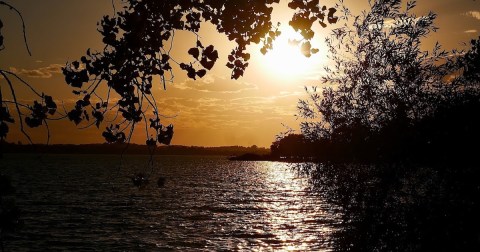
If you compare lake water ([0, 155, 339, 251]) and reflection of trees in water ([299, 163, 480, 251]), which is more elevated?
reflection of trees in water ([299, 163, 480, 251])

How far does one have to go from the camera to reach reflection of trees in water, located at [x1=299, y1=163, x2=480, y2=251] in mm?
19734

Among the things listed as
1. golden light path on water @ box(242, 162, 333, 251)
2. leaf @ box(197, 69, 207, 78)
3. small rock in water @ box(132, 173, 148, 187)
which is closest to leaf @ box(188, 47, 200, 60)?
leaf @ box(197, 69, 207, 78)

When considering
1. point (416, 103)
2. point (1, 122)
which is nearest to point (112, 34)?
point (1, 122)

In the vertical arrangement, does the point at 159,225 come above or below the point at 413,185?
below

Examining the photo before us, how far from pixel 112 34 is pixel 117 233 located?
112 feet

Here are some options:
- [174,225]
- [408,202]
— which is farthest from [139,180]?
[174,225]

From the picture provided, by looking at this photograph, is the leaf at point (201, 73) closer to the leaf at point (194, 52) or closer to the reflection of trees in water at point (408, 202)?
the leaf at point (194, 52)

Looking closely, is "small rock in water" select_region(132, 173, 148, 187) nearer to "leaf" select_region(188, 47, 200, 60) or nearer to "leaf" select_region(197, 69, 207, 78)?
"leaf" select_region(197, 69, 207, 78)

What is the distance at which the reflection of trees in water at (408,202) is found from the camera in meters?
19.7

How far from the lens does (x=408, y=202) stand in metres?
23.0

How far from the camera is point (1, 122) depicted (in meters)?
5.80

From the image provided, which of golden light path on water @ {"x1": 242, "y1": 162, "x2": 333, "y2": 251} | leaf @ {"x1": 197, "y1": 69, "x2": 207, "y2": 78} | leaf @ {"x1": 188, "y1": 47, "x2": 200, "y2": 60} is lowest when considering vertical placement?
golden light path on water @ {"x1": 242, "y1": 162, "x2": 333, "y2": 251}

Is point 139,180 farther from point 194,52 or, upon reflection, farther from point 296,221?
point 296,221

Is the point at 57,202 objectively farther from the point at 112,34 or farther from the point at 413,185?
the point at 112,34
